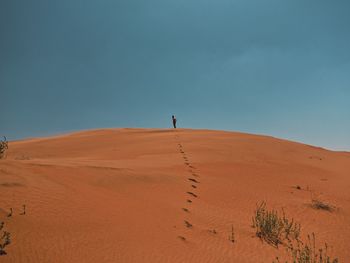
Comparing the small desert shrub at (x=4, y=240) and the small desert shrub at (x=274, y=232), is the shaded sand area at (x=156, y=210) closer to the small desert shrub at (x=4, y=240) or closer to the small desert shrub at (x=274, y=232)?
the small desert shrub at (x=4, y=240)

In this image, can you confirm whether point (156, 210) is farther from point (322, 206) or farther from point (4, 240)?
point (322, 206)

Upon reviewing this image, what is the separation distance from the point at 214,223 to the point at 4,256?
339 cm

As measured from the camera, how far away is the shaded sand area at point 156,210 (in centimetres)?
396

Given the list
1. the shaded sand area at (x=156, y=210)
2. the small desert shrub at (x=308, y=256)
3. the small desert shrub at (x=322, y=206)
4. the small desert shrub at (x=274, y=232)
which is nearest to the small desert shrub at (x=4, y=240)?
the shaded sand area at (x=156, y=210)

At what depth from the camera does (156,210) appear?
5.64 meters

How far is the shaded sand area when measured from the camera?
3955mm

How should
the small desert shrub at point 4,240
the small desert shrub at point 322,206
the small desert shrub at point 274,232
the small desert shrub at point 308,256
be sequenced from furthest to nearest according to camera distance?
the small desert shrub at point 322,206 → the small desert shrub at point 274,232 → the small desert shrub at point 308,256 → the small desert shrub at point 4,240

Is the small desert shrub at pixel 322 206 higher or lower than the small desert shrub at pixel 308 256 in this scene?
higher

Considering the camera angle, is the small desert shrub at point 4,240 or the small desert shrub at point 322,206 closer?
the small desert shrub at point 4,240

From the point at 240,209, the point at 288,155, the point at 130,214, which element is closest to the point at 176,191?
the point at 240,209

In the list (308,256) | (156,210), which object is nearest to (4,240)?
(156,210)

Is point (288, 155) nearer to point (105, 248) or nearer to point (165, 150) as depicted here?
point (165, 150)

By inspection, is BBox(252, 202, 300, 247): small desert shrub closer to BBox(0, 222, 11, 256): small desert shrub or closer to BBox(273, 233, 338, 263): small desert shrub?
BBox(273, 233, 338, 263): small desert shrub

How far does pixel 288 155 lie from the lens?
14.1 meters
